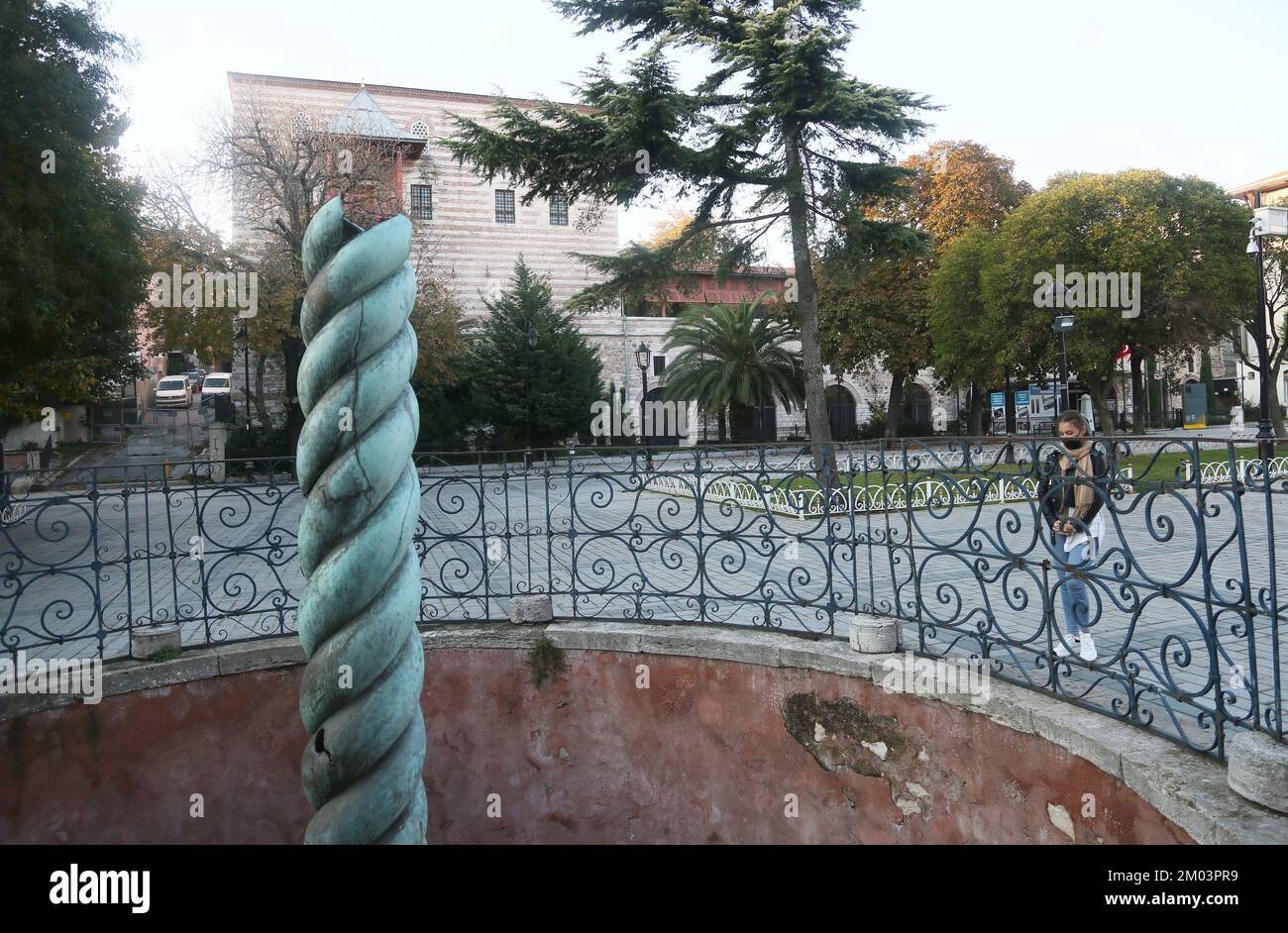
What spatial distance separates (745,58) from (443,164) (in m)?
24.5

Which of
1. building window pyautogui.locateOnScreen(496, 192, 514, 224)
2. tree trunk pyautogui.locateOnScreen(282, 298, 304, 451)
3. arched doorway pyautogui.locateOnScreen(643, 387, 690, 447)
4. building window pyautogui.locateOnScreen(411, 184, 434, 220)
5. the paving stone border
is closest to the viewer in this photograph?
the paving stone border

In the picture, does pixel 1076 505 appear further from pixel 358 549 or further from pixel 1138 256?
pixel 1138 256

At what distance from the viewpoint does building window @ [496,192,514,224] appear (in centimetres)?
3559

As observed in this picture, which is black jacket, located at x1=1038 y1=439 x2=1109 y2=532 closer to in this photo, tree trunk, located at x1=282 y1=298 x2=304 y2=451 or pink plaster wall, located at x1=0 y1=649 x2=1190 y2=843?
pink plaster wall, located at x1=0 y1=649 x2=1190 y2=843

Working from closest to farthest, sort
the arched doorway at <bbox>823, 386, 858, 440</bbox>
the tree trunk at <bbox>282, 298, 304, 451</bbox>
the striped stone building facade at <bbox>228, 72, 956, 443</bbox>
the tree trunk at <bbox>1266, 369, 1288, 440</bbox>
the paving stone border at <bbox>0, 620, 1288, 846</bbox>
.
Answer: the paving stone border at <bbox>0, 620, 1288, 846</bbox>, the tree trunk at <bbox>282, 298, 304, 451</bbox>, the tree trunk at <bbox>1266, 369, 1288, 440</bbox>, the striped stone building facade at <bbox>228, 72, 956, 443</bbox>, the arched doorway at <bbox>823, 386, 858, 440</bbox>

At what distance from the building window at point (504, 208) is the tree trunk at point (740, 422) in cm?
1245

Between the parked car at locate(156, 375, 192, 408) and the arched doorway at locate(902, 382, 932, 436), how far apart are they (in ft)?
111

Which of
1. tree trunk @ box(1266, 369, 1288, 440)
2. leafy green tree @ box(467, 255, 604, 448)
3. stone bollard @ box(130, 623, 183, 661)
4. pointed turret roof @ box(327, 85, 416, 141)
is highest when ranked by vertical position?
pointed turret roof @ box(327, 85, 416, 141)

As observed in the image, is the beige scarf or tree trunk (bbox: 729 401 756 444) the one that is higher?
tree trunk (bbox: 729 401 756 444)

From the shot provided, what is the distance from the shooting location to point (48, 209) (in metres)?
11.1

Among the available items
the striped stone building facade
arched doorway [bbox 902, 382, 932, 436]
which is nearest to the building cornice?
the striped stone building facade

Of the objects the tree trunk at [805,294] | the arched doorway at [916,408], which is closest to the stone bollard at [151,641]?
the tree trunk at [805,294]
